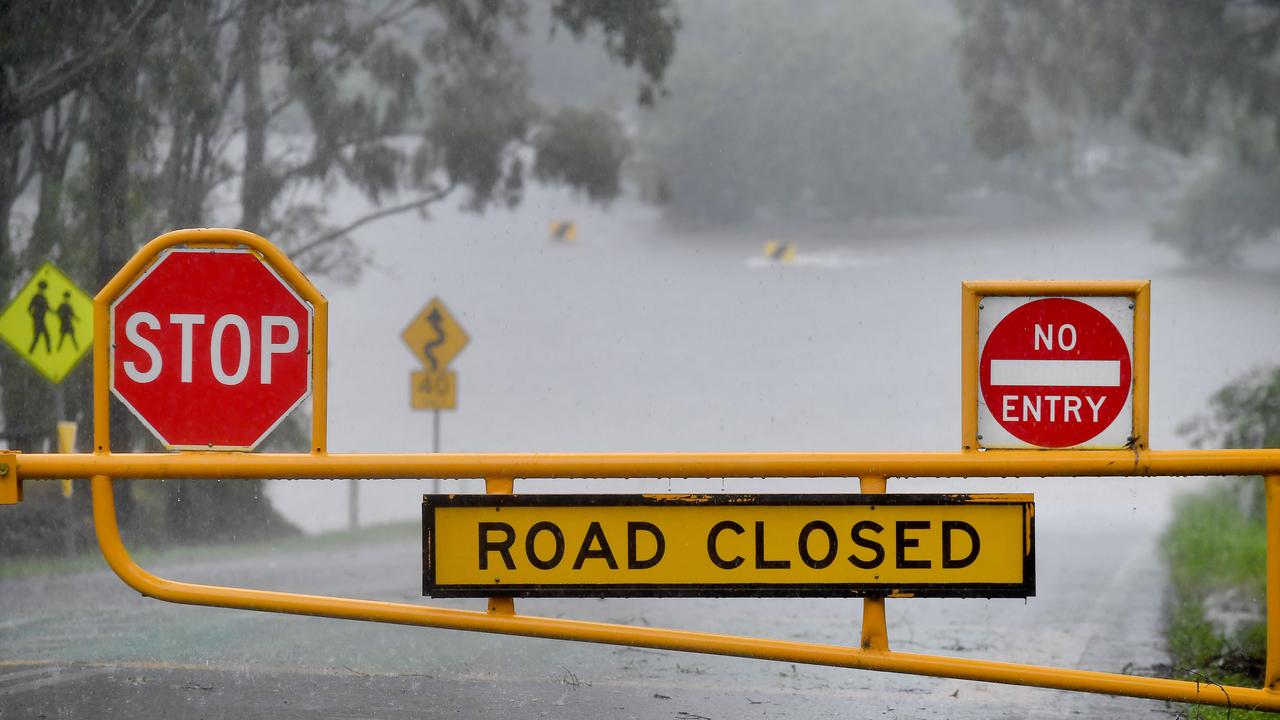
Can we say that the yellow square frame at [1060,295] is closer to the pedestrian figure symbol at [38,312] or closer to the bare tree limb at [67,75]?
the bare tree limb at [67,75]

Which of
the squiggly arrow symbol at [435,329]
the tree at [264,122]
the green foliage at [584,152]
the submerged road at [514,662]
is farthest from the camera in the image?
the squiggly arrow symbol at [435,329]

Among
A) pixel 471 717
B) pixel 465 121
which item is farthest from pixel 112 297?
pixel 465 121

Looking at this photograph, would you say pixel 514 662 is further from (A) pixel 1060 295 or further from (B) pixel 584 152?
(B) pixel 584 152

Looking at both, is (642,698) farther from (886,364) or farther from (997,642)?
(886,364)

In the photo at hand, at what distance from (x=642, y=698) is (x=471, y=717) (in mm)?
815

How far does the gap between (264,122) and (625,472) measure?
959 centimetres

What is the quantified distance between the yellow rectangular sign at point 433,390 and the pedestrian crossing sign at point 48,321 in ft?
13.1

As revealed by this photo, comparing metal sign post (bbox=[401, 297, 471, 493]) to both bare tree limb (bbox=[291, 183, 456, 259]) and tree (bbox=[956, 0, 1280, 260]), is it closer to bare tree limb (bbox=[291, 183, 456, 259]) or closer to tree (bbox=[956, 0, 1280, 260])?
bare tree limb (bbox=[291, 183, 456, 259])

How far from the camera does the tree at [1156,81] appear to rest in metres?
9.00

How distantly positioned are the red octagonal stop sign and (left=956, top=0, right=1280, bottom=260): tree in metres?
4.84

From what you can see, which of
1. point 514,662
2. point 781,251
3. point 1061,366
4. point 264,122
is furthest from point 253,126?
point 1061,366

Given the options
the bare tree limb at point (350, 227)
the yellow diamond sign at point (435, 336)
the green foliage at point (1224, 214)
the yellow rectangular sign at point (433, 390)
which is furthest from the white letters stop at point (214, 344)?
the yellow rectangular sign at point (433, 390)

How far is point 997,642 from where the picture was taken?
32.2 feet

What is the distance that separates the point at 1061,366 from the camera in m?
4.54
